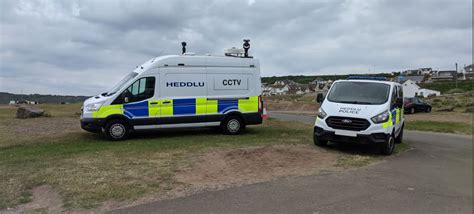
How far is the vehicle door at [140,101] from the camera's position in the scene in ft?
40.4

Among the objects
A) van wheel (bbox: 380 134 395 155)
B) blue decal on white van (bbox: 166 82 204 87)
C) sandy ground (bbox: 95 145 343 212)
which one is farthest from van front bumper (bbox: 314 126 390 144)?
blue decal on white van (bbox: 166 82 204 87)

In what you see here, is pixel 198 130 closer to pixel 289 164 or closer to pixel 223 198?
pixel 289 164

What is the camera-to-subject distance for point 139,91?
40.8ft

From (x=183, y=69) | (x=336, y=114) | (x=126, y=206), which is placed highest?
(x=183, y=69)

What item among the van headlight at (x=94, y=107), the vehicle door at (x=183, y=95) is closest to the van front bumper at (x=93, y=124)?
the van headlight at (x=94, y=107)

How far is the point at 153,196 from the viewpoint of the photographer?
5.97m

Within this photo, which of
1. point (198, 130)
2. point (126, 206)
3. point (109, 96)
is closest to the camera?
point (126, 206)

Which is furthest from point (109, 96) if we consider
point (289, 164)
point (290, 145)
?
point (289, 164)

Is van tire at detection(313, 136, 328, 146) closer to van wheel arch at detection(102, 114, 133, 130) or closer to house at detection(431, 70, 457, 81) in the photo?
van wheel arch at detection(102, 114, 133, 130)

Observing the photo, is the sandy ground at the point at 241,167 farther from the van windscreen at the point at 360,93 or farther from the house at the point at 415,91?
the house at the point at 415,91

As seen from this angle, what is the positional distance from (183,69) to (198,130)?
302 cm

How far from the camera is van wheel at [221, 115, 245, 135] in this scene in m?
13.7

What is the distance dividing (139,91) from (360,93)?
6425 millimetres

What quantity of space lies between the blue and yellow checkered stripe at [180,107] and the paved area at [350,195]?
6050 millimetres
